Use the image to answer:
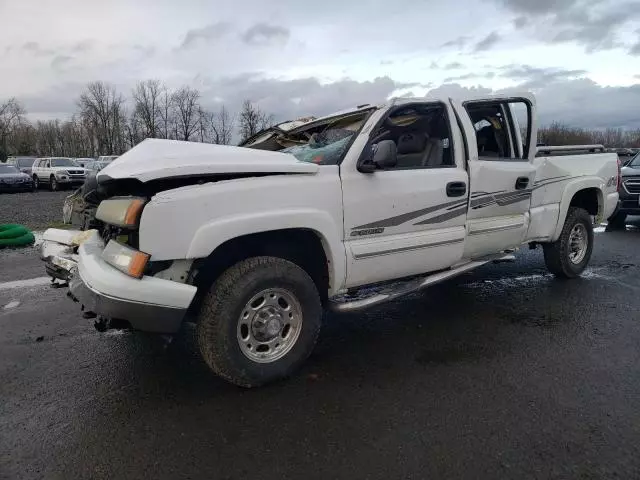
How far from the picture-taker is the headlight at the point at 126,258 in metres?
2.88

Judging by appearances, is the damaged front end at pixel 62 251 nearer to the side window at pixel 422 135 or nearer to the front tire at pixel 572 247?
the side window at pixel 422 135

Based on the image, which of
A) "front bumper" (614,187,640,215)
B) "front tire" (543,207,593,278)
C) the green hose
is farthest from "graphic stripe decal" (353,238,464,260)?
"front bumper" (614,187,640,215)

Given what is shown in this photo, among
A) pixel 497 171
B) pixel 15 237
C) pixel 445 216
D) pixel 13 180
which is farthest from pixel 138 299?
pixel 13 180

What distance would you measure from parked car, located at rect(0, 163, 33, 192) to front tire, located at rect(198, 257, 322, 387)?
24879mm

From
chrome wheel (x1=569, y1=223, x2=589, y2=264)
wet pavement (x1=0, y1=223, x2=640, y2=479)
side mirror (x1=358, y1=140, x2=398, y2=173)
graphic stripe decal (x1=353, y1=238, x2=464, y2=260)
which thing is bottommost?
wet pavement (x1=0, y1=223, x2=640, y2=479)

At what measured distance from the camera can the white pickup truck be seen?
2.94m

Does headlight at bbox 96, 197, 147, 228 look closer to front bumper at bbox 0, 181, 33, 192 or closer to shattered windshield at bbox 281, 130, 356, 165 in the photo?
shattered windshield at bbox 281, 130, 356, 165

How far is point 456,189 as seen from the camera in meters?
4.20

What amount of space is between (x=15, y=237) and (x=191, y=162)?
6.83m

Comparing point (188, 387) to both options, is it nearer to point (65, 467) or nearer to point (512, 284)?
point (65, 467)

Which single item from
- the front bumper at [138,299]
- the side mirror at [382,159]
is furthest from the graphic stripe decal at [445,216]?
the front bumper at [138,299]

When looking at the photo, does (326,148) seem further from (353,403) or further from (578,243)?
(578,243)

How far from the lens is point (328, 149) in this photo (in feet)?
12.9

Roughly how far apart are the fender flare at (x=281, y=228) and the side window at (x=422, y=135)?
118cm
